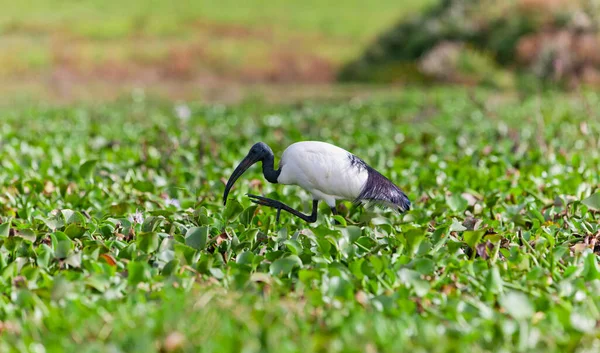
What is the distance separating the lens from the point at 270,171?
4.34 meters

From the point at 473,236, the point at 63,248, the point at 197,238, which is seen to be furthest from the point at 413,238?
the point at 63,248

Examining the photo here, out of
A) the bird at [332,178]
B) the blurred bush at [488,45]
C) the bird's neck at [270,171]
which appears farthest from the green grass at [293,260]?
the blurred bush at [488,45]

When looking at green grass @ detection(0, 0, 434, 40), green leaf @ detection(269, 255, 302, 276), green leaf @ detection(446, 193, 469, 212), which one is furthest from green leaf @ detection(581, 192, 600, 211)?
green grass @ detection(0, 0, 434, 40)

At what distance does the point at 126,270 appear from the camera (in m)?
3.34

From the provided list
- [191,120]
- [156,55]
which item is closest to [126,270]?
[191,120]

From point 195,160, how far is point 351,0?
2965 centimetres

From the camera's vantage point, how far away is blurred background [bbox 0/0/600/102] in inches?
669

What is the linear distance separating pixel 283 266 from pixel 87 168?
239 cm

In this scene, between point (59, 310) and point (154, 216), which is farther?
point (154, 216)

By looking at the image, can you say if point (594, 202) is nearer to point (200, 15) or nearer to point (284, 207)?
point (284, 207)

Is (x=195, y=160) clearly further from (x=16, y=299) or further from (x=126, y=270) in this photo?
(x=16, y=299)

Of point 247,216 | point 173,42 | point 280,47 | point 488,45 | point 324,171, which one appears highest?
point 324,171

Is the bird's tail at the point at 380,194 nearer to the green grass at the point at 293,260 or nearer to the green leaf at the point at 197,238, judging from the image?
the green grass at the point at 293,260

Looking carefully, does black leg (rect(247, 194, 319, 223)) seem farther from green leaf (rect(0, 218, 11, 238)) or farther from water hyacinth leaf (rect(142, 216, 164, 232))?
green leaf (rect(0, 218, 11, 238))
